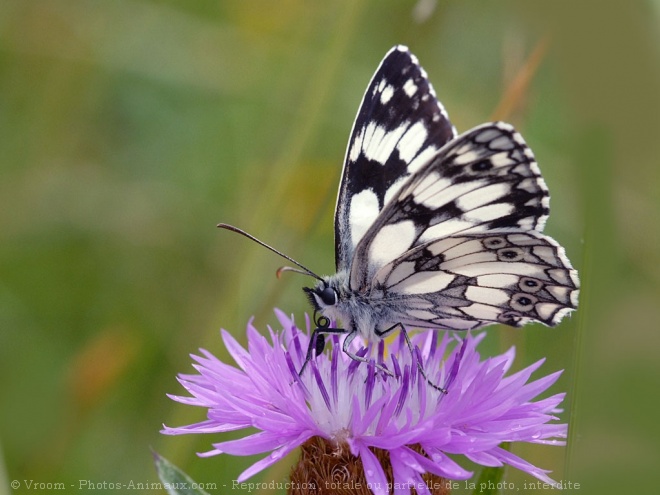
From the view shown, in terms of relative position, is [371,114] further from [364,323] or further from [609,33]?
[609,33]

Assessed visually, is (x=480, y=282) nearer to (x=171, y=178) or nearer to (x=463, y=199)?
(x=463, y=199)

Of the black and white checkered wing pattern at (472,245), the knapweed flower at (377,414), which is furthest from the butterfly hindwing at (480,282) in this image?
the knapweed flower at (377,414)

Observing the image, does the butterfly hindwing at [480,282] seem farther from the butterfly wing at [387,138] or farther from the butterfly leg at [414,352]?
the butterfly wing at [387,138]

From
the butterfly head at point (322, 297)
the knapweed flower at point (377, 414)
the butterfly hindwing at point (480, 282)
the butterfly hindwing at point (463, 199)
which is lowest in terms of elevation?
the knapweed flower at point (377, 414)

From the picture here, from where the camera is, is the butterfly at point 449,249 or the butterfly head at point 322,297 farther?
the butterfly head at point 322,297

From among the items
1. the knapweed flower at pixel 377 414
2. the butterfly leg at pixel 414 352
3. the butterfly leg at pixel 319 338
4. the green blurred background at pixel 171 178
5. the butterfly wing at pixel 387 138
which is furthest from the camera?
the green blurred background at pixel 171 178

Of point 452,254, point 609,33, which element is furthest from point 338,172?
point 609,33

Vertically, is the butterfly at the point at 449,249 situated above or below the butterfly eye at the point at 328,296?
above

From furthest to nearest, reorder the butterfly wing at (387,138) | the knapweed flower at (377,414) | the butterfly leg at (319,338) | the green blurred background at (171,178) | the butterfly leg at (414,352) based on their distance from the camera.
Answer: the green blurred background at (171,178), the butterfly wing at (387,138), the butterfly leg at (319,338), the butterfly leg at (414,352), the knapweed flower at (377,414)
